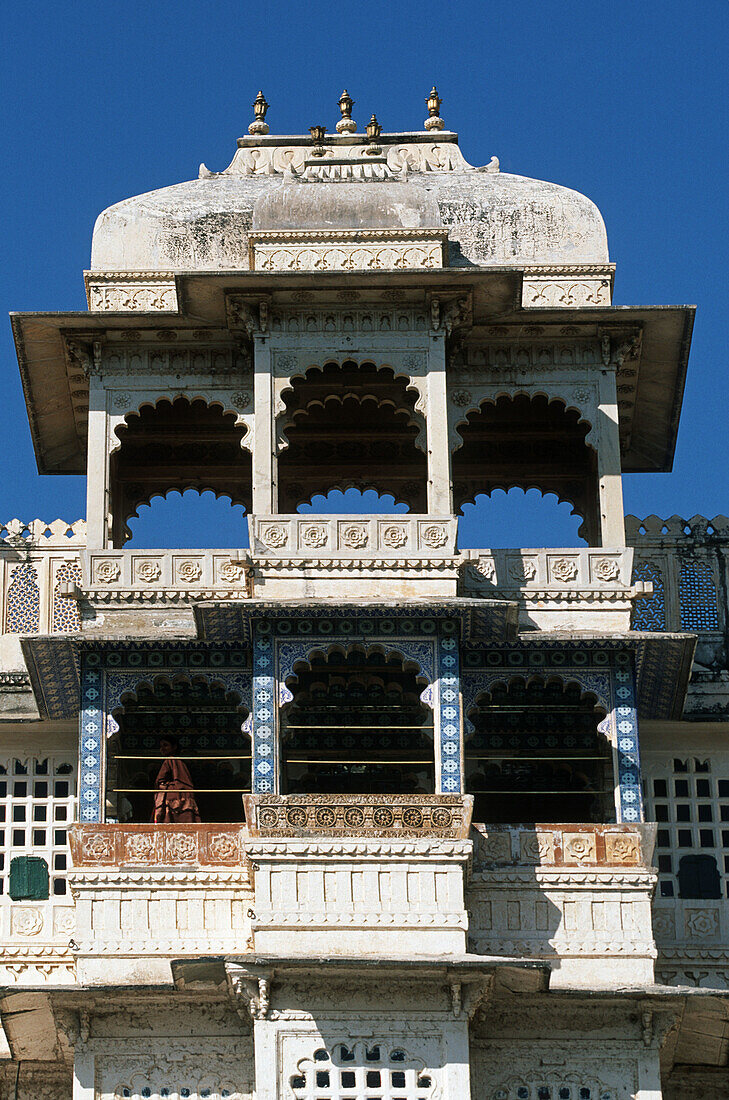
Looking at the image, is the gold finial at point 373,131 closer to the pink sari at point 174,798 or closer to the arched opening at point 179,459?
the arched opening at point 179,459

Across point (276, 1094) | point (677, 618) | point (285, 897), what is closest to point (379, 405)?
point (677, 618)

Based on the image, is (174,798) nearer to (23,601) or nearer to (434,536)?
(23,601)

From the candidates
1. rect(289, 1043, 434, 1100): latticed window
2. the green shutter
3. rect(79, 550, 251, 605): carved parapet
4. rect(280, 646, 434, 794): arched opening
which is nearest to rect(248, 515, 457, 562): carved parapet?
rect(79, 550, 251, 605): carved parapet

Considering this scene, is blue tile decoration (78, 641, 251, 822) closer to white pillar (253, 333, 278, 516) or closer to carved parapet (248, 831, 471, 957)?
white pillar (253, 333, 278, 516)

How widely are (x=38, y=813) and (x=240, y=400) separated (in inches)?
191

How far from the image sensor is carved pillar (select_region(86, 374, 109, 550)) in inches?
950

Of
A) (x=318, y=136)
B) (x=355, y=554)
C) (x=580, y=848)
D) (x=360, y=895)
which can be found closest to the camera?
(x=360, y=895)

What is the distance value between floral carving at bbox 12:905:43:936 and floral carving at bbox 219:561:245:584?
3.82 metres

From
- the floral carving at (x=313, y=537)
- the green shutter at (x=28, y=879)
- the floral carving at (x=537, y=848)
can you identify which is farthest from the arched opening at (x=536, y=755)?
the green shutter at (x=28, y=879)

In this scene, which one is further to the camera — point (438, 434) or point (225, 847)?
point (438, 434)

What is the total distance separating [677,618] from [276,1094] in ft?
24.7

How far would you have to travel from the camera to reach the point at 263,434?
941 inches

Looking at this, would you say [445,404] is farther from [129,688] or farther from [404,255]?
[129,688]

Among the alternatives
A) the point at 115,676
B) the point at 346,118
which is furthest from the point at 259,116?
the point at 115,676
